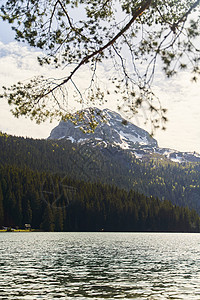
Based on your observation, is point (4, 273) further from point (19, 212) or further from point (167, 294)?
point (19, 212)

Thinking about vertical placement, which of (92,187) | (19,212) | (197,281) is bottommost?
(197,281)

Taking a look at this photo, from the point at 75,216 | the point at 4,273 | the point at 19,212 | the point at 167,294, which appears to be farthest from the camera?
the point at 75,216

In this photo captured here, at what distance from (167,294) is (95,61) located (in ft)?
41.6

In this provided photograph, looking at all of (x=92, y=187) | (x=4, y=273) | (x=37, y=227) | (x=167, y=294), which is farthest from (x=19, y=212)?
(x=167, y=294)

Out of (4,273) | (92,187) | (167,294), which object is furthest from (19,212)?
(167,294)

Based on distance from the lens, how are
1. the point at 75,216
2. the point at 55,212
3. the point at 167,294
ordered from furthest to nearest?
1. the point at 75,216
2. the point at 55,212
3. the point at 167,294

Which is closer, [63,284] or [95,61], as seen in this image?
[95,61]

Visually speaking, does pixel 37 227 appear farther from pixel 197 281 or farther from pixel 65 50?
pixel 65 50

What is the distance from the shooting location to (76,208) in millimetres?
142625

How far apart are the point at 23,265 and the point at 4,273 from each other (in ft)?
16.6

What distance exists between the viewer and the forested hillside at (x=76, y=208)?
125812 millimetres

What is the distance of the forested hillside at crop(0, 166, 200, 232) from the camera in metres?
126

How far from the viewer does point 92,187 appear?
536 feet

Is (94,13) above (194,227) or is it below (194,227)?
above
